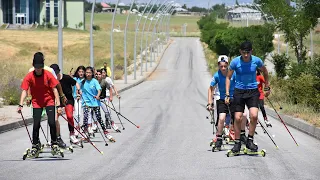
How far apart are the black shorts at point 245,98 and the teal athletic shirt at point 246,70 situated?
73mm

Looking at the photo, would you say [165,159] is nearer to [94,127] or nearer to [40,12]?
[94,127]

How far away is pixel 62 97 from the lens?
43.3ft

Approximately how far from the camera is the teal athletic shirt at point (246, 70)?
42.3ft

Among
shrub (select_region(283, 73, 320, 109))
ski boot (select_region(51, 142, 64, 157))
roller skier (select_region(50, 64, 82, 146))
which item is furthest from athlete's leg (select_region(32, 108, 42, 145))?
shrub (select_region(283, 73, 320, 109))

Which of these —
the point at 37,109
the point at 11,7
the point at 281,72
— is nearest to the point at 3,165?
the point at 37,109

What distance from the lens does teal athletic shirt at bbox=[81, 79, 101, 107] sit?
53.2ft

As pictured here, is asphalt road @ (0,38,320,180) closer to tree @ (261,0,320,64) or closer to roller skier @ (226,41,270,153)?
roller skier @ (226,41,270,153)

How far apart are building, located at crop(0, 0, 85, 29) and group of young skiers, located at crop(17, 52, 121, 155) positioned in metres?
106

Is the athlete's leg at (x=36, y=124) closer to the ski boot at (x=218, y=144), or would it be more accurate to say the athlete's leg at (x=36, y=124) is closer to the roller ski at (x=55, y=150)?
the roller ski at (x=55, y=150)

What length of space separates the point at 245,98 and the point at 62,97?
323 cm

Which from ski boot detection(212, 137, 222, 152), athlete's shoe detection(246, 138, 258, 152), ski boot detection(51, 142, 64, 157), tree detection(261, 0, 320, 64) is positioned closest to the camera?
ski boot detection(51, 142, 64, 157)

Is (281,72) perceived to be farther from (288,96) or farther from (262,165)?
(262,165)

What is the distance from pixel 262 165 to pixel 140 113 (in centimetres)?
1451

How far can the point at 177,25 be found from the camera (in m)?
196
